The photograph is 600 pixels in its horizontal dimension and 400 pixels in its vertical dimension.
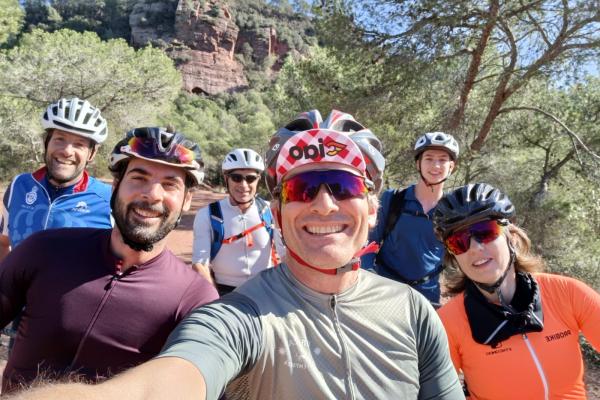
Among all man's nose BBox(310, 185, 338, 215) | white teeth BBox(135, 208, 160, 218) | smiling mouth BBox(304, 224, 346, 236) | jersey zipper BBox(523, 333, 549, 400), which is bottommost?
jersey zipper BBox(523, 333, 549, 400)

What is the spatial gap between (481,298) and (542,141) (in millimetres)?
12822

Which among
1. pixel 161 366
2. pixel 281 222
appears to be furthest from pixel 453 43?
pixel 161 366

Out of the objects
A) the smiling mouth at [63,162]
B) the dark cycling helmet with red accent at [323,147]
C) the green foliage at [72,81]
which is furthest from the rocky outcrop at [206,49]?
the dark cycling helmet with red accent at [323,147]

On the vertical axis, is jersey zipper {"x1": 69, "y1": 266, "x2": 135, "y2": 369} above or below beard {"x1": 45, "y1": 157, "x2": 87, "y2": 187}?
below

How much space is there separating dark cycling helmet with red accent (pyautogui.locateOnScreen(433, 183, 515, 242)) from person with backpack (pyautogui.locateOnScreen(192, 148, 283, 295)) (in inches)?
73.8

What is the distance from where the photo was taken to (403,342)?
4.91 feet

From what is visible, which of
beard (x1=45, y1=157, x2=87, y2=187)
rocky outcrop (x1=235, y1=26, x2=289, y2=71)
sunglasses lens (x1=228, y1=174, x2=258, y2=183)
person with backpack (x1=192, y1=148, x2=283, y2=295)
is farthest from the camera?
rocky outcrop (x1=235, y1=26, x2=289, y2=71)

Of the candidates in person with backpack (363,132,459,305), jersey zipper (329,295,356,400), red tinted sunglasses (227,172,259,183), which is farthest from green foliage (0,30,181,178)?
jersey zipper (329,295,356,400)

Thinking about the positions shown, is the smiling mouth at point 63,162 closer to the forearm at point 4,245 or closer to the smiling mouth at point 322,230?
the forearm at point 4,245

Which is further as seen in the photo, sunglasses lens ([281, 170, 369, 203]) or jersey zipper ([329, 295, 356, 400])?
sunglasses lens ([281, 170, 369, 203])

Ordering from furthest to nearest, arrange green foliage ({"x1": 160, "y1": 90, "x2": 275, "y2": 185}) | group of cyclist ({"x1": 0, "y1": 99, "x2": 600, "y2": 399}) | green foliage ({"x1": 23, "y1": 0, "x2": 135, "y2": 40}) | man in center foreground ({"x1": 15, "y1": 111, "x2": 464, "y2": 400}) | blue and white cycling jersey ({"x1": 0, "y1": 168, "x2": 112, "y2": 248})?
green foliage ({"x1": 23, "y1": 0, "x2": 135, "y2": 40}), green foliage ({"x1": 160, "y1": 90, "x2": 275, "y2": 185}), blue and white cycling jersey ({"x1": 0, "y1": 168, "x2": 112, "y2": 248}), group of cyclist ({"x1": 0, "y1": 99, "x2": 600, "y2": 399}), man in center foreground ({"x1": 15, "y1": 111, "x2": 464, "y2": 400})

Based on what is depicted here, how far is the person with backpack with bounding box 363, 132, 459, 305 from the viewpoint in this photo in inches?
142

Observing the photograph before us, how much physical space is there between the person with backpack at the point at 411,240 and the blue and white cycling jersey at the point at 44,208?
2.13 meters

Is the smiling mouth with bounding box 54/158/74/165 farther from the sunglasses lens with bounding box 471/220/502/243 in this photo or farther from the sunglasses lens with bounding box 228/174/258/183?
the sunglasses lens with bounding box 471/220/502/243
